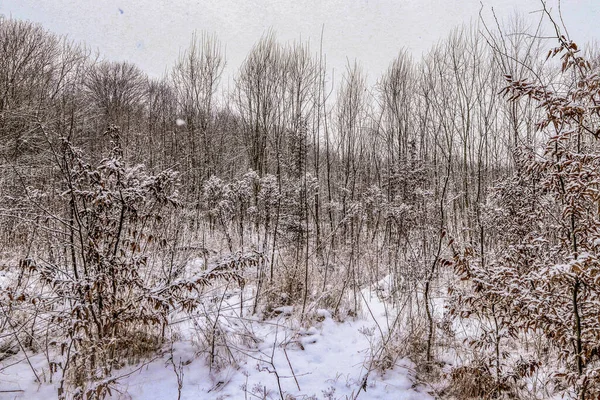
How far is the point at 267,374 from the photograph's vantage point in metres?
3.50

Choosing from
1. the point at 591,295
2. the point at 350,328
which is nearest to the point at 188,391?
the point at 350,328

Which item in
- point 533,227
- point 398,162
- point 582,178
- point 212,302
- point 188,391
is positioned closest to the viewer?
point 582,178

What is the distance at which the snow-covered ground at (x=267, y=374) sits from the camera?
10.2 feet

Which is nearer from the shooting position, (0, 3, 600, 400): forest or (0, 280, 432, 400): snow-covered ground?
(0, 3, 600, 400): forest

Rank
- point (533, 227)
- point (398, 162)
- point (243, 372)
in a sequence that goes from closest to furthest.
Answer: point (243, 372) < point (533, 227) < point (398, 162)

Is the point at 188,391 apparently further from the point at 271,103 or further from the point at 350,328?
the point at 271,103

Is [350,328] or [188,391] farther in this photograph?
[350,328]

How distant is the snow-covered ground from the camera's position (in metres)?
3.09

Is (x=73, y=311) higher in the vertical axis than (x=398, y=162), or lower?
lower

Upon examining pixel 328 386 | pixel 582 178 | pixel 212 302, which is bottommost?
pixel 328 386

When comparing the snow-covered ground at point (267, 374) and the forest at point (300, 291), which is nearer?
the forest at point (300, 291)

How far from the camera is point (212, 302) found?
4.37m

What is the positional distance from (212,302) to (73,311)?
1.91 meters

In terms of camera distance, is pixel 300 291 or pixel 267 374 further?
pixel 300 291
